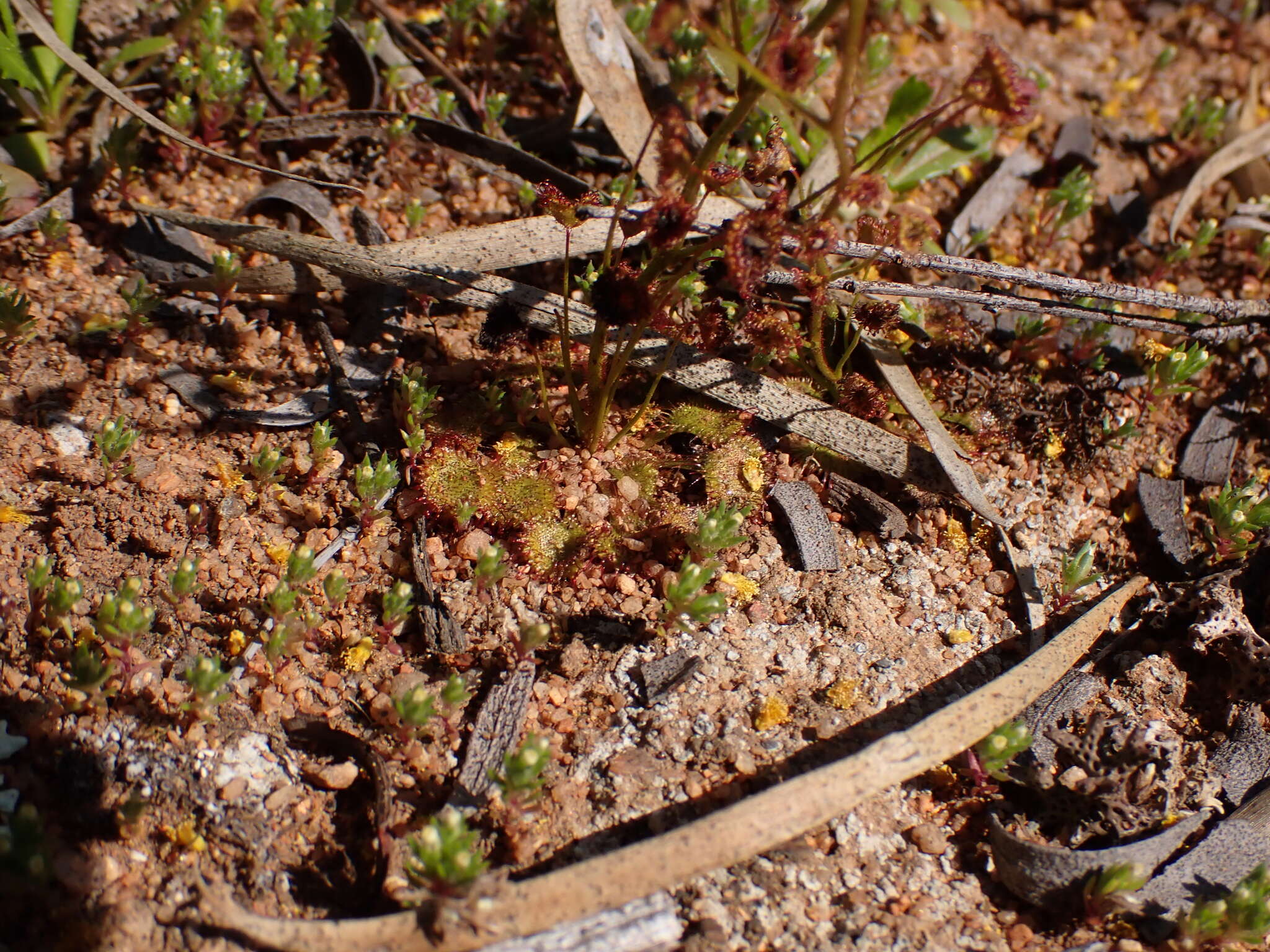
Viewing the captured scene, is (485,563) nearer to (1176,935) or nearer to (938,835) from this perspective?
(938,835)

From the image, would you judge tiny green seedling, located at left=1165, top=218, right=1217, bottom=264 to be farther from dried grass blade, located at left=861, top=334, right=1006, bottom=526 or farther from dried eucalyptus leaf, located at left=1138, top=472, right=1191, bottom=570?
dried grass blade, located at left=861, top=334, right=1006, bottom=526

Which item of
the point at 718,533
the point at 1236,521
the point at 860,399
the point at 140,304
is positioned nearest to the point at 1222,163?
the point at 1236,521

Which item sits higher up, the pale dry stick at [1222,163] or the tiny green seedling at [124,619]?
the pale dry stick at [1222,163]

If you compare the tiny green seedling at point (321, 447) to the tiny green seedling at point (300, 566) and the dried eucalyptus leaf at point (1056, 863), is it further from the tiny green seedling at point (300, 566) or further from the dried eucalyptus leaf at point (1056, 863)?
the dried eucalyptus leaf at point (1056, 863)

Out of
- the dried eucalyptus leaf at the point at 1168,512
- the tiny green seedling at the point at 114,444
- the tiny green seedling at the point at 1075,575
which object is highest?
the dried eucalyptus leaf at the point at 1168,512

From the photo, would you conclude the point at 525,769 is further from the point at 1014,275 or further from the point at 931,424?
the point at 1014,275

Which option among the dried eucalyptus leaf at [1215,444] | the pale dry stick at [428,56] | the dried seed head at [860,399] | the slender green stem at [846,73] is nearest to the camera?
the slender green stem at [846,73]

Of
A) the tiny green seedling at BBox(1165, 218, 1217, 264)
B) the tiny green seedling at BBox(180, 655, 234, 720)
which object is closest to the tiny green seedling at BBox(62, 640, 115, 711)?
the tiny green seedling at BBox(180, 655, 234, 720)

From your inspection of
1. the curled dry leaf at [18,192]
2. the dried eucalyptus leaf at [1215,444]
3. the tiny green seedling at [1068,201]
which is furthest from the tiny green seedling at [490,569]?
the tiny green seedling at [1068,201]
